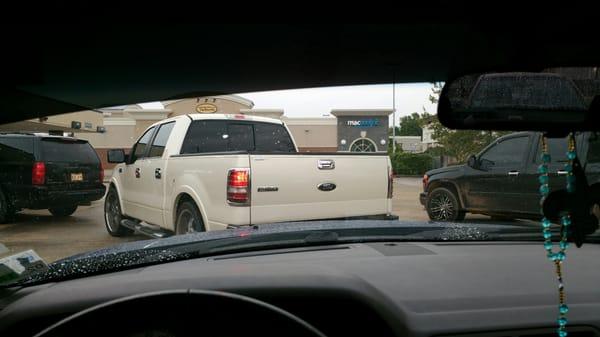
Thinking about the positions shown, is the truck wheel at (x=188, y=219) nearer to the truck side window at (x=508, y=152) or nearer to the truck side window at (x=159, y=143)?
the truck side window at (x=159, y=143)

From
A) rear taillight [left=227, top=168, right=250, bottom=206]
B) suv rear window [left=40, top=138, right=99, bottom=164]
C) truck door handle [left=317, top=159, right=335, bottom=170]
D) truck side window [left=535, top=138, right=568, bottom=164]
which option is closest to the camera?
truck side window [left=535, top=138, right=568, bottom=164]

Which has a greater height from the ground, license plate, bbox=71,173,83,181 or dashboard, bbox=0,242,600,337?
license plate, bbox=71,173,83,181

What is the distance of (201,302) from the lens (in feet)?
5.67

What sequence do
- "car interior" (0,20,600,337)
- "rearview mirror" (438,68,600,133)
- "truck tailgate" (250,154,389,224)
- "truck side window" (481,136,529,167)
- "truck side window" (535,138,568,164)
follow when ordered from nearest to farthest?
"rearview mirror" (438,68,600,133) → "car interior" (0,20,600,337) → "truck side window" (535,138,568,164) → "truck side window" (481,136,529,167) → "truck tailgate" (250,154,389,224)

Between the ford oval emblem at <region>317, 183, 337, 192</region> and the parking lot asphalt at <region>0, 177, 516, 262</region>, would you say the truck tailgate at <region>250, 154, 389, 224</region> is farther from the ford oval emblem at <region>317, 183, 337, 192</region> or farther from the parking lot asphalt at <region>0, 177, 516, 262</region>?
the parking lot asphalt at <region>0, 177, 516, 262</region>

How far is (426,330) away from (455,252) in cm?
83

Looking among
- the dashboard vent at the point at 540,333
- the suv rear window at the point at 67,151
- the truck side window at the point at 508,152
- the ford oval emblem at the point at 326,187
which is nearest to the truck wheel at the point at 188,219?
the ford oval emblem at the point at 326,187

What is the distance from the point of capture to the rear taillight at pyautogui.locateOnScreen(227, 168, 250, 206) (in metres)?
5.00

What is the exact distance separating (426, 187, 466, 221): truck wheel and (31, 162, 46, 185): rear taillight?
14.3 ft

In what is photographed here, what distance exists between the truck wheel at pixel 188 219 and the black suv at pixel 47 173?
4.85ft

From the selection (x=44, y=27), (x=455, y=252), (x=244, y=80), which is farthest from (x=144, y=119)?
(x=455, y=252)

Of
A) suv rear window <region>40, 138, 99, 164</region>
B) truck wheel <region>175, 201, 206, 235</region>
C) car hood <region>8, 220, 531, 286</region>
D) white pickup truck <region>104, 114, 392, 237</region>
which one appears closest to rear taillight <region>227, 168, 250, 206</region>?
white pickup truck <region>104, 114, 392, 237</region>

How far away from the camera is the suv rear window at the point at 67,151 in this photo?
3.10 m

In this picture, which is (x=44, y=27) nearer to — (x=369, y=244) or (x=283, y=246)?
(x=283, y=246)
